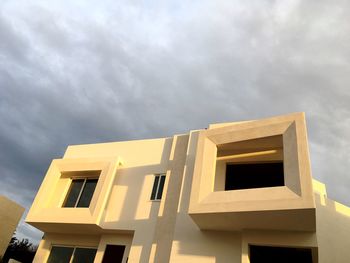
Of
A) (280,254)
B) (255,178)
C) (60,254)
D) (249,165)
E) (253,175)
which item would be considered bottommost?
(60,254)

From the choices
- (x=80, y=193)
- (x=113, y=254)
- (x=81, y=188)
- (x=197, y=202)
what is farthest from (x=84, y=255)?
(x=197, y=202)

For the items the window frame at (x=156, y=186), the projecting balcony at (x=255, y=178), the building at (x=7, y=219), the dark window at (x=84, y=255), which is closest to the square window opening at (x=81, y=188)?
the dark window at (x=84, y=255)

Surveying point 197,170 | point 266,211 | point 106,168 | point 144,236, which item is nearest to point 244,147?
point 197,170

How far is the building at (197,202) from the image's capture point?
29.6ft

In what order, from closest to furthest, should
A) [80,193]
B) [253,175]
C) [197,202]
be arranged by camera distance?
[197,202] → [253,175] → [80,193]

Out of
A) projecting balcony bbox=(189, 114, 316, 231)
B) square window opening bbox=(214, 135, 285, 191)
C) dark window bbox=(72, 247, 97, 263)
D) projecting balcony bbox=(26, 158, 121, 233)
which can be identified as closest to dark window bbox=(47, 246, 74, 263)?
dark window bbox=(72, 247, 97, 263)

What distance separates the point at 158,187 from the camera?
13.1 m

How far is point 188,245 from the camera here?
10.6 m

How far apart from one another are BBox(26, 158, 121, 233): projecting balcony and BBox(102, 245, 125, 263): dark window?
107cm

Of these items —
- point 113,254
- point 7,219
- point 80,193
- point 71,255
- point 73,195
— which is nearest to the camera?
point 113,254

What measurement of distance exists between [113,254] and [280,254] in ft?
23.3

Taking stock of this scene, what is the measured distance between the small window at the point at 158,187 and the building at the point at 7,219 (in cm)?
1385

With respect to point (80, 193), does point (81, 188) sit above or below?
above

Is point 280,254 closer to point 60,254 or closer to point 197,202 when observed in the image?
point 197,202
